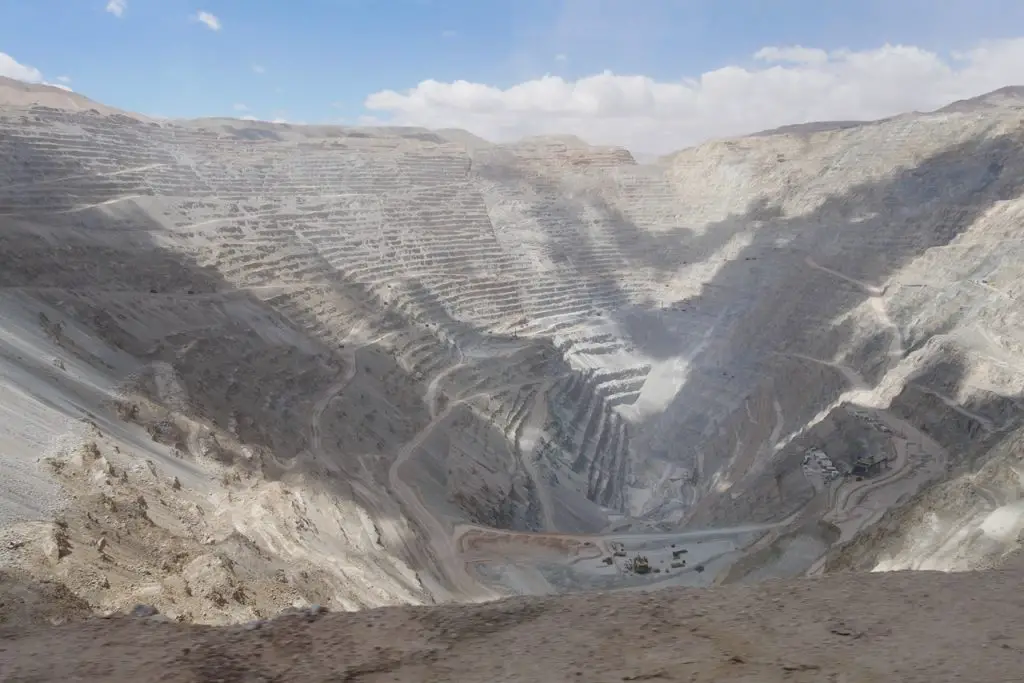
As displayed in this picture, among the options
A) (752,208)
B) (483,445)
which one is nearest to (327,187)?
(483,445)

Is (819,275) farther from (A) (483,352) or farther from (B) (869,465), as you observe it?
(B) (869,465)

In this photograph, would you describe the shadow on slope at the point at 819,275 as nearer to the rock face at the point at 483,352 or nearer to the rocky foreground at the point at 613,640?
the rock face at the point at 483,352

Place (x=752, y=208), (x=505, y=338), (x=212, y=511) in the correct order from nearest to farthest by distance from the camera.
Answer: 1. (x=212, y=511)
2. (x=505, y=338)
3. (x=752, y=208)

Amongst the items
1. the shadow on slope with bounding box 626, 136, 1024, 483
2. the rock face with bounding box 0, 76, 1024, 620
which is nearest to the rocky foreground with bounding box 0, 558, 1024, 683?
the rock face with bounding box 0, 76, 1024, 620

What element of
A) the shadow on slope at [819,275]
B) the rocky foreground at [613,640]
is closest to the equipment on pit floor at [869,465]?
the shadow on slope at [819,275]

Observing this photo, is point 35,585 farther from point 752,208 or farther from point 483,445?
point 752,208

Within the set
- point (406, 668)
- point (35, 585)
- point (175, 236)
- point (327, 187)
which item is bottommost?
point (35, 585)
